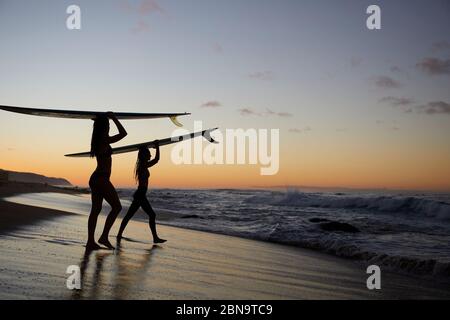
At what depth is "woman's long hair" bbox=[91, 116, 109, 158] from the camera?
588cm

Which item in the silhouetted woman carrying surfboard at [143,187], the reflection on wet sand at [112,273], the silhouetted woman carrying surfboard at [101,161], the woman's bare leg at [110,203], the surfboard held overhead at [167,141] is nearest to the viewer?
the reflection on wet sand at [112,273]

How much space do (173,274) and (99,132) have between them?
246cm

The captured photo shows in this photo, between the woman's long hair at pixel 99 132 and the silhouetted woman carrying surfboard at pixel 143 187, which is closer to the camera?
the woman's long hair at pixel 99 132

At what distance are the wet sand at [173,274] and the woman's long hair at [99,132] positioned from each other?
1.54 m

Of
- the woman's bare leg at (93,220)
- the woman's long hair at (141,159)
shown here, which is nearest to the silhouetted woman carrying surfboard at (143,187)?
the woman's long hair at (141,159)

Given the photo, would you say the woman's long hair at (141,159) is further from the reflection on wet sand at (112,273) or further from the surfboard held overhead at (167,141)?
the reflection on wet sand at (112,273)

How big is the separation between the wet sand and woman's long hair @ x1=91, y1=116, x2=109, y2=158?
5.04 ft

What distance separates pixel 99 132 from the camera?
19.3 ft

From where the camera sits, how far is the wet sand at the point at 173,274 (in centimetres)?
381

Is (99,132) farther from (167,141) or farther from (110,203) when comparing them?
(167,141)

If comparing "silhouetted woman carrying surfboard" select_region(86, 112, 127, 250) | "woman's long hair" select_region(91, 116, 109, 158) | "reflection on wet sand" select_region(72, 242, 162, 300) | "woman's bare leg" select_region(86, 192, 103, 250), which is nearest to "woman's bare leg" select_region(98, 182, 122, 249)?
"silhouetted woman carrying surfboard" select_region(86, 112, 127, 250)

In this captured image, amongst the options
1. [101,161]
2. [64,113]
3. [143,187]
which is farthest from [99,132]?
[143,187]

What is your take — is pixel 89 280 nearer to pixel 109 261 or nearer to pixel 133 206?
pixel 109 261
